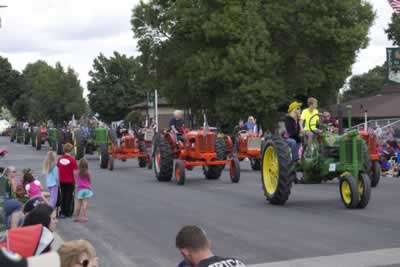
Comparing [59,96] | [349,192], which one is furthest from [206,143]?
[59,96]

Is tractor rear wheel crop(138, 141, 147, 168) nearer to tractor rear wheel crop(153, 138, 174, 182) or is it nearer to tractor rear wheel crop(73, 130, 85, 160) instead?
tractor rear wheel crop(73, 130, 85, 160)

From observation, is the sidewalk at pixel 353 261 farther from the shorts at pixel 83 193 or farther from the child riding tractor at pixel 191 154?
the child riding tractor at pixel 191 154

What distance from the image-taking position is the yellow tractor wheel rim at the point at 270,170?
50.1 feet

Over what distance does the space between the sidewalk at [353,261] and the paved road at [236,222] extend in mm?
289

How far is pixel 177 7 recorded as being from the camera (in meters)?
42.4

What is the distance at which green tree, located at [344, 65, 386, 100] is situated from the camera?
300ft

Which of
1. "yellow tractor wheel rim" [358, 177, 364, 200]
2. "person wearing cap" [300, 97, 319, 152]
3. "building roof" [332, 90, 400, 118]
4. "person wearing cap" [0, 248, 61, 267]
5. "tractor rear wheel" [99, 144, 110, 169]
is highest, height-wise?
"building roof" [332, 90, 400, 118]

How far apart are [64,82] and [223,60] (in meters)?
36.9

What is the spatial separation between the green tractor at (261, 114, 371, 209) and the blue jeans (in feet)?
0.45

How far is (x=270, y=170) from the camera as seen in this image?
1552 cm

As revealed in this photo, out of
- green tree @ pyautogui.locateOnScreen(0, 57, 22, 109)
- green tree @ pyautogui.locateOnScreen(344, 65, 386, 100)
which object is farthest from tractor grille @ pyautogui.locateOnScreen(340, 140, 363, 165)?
green tree @ pyautogui.locateOnScreen(0, 57, 22, 109)

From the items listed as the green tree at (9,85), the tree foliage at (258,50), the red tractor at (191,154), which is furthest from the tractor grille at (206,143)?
the green tree at (9,85)

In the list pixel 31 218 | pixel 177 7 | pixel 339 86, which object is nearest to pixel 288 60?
pixel 339 86

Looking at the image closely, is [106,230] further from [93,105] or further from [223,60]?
[93,105]
